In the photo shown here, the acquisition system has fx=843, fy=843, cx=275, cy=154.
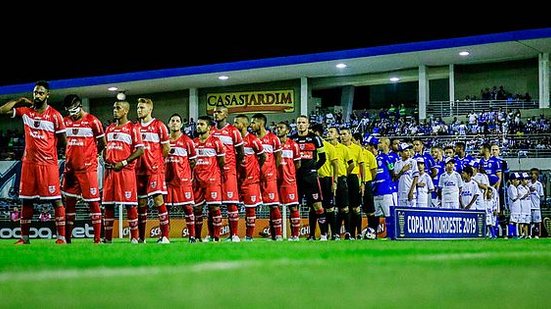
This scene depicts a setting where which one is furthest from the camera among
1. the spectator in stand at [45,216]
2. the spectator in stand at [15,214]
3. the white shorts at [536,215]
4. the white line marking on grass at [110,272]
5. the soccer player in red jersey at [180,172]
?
the spectator in stand at [15,214]

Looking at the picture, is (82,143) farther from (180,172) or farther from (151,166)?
(180,172)

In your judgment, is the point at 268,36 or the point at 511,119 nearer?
the point at 511,119

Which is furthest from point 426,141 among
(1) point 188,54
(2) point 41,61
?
(2) point 41,61

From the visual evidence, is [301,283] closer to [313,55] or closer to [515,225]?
[515,225]

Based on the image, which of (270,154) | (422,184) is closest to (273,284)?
(270,154)

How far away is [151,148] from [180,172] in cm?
153

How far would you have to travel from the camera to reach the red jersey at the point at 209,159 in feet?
48.3

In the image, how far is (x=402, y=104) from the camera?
1690 inches

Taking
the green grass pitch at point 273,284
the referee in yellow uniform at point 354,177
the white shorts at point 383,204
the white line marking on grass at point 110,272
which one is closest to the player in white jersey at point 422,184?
the white shorts at point 383,204

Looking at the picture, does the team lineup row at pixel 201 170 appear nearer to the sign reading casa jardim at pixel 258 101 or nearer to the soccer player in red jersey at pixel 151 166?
the soccer player in red jersey at pixel 151 166

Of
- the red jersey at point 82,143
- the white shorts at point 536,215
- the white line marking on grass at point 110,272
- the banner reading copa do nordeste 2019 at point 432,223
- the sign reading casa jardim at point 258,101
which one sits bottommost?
the white shorts at point 536,215

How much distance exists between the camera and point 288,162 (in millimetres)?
16562

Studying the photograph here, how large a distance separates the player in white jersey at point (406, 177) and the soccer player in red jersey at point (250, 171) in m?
4.47

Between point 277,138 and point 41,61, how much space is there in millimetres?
24431
